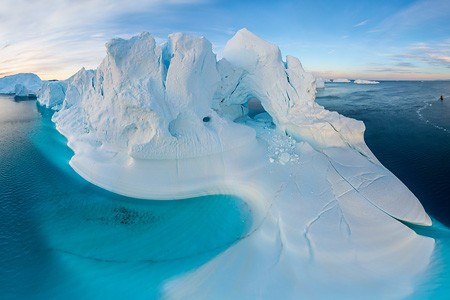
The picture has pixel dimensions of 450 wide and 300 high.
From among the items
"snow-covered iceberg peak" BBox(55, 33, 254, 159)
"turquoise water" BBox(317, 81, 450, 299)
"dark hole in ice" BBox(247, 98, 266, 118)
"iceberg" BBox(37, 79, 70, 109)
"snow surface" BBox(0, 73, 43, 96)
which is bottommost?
"snow surface" BBox(0, 73, 43, 96)

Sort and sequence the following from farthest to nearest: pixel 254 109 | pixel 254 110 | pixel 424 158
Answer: pixel 254 109 < pixel 254 110 < pixel 424 158

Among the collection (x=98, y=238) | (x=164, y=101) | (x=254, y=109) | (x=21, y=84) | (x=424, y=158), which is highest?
(x=164, y=101)

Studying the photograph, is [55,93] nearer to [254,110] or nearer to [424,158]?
[254,110]

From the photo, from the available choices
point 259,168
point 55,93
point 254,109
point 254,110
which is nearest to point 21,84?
→ point 55,93

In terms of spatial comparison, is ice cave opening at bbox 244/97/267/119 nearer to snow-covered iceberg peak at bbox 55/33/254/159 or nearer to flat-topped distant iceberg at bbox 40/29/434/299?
flat-topped distant iceberg at bbox 40/29/434/299

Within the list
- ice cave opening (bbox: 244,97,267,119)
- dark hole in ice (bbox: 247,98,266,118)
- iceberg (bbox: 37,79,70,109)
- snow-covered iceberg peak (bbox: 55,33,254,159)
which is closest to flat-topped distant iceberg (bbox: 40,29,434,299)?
snow-covered iceberg peak (bbox: 55,33,254,159)

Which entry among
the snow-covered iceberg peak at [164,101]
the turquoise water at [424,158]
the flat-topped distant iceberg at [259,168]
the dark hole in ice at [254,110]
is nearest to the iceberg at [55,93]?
the flat-topped distant iceberg at [259,168]

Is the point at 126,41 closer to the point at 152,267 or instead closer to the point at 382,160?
the point at 152,267
